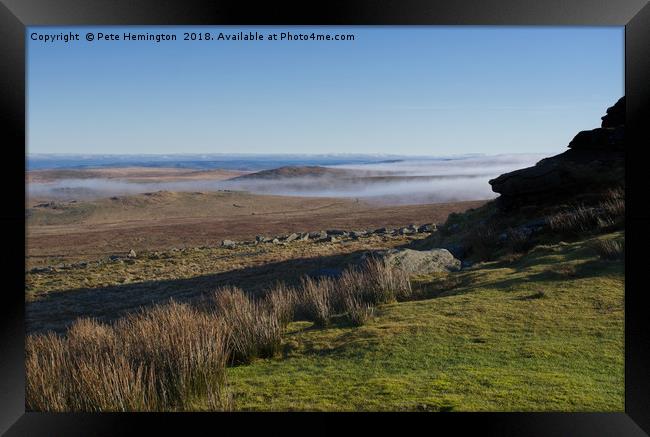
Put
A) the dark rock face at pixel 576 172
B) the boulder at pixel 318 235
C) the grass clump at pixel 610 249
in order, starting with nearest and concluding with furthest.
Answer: the grass clump at pixel 610 249
the dark rock face at pixel 576 172
the boulder at pixel 318 235

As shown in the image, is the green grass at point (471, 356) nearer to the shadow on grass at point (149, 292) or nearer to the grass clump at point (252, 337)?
the grass clump at point (252, 337)

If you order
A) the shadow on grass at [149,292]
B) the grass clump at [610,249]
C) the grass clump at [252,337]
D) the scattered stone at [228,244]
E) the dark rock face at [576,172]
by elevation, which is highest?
the dark rock face at [576,172]

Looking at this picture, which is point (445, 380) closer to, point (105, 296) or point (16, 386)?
point (16, 386)

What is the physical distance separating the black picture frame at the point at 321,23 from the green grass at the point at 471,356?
348 millimetres

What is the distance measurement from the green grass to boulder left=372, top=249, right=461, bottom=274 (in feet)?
7.43

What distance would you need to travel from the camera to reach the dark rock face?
17.8 m

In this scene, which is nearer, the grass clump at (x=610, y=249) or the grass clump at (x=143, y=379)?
the grass clump at (x=143, y=379)

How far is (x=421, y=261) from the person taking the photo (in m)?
13.1

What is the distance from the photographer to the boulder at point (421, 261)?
12711 millimetres

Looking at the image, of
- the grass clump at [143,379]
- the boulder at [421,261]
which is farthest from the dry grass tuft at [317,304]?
the grass clump at [143,379]

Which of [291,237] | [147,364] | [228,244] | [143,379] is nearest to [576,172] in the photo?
[291,237]

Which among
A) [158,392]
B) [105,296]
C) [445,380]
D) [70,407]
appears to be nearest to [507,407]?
[445,380]

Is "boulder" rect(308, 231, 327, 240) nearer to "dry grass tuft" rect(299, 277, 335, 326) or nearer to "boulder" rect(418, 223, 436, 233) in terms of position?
"boulder" rect(418, 223, 436, 233)

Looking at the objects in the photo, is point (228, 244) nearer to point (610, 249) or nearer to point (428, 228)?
point (428, 228)
